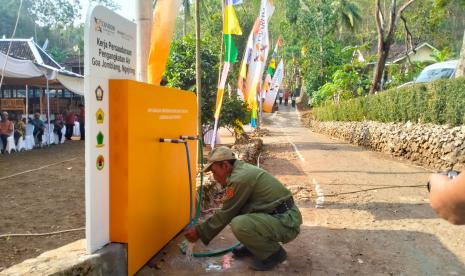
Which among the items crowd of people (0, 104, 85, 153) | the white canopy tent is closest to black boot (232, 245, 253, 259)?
the white canopy tent

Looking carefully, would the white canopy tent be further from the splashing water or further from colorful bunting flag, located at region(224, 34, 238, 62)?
the splashing water

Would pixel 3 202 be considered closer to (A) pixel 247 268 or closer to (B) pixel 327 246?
(A) pixel 247 268

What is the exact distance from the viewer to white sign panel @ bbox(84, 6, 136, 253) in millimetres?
3193

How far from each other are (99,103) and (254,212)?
5.93 ft

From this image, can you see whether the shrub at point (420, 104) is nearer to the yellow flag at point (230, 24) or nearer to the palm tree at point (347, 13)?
the yellow flag at point (230, 24)

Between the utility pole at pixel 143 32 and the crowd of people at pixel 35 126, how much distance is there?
8.51 meters

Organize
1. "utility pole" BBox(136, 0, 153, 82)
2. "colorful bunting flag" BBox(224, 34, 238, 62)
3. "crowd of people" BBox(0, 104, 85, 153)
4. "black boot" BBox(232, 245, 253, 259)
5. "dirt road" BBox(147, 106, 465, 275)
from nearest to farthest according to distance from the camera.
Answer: "dirt road" BBox(147, 106, 465, 275), "black boot" BBox(232, 245, 253, 259), "utility pole" BBox(136, 0, 153, 82), "colorful bunting flag" BBox(224, 34, 238, 62), "crowd of people" BBox(0, 104, 85, 153)

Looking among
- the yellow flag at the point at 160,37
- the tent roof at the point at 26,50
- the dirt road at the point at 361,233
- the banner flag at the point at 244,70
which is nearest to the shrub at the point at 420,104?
the dirt road at the point at 361,233

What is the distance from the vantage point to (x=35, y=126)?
1483 centimetres

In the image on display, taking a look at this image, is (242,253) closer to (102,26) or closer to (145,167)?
(145,167)

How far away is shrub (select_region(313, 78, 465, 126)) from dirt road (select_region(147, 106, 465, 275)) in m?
1.52

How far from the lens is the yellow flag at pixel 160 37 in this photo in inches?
245

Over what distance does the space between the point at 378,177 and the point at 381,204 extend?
2.54m

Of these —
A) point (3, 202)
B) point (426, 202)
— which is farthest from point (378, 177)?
point (3, 202)
